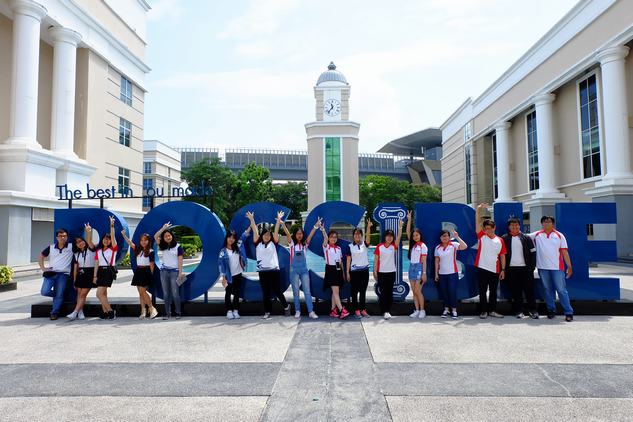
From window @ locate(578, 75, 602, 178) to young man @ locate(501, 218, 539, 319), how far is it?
736 inches

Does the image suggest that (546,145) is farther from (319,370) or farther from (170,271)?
(319,370)

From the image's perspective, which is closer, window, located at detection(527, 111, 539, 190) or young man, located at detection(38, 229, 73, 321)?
young man, located at detection(38, 229, 73, 321)

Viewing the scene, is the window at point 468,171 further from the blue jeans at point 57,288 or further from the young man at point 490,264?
the blue jeans at point 57,288

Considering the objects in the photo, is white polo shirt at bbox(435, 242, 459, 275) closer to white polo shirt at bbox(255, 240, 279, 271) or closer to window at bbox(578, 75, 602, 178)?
white polo shirt at bbox(255, 240, 279, 271)

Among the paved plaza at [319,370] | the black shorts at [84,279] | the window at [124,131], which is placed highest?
the window at [124,131]

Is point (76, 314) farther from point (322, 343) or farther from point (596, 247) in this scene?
point (596, 247)

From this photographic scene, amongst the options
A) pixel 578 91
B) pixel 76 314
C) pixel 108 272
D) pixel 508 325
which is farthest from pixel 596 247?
pixel 578 91

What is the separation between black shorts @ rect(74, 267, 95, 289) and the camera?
7711 millimetres

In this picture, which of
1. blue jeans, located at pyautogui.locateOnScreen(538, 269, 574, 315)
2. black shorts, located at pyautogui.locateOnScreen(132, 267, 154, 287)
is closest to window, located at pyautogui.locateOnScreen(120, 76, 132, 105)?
black shorts, located at pyautogui.locateOnScreen(132, 267, 154, 287)

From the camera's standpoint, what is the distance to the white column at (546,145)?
2606cm

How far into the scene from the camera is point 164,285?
7.83 m

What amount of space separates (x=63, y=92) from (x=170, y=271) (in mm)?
16637

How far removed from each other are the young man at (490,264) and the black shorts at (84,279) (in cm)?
721

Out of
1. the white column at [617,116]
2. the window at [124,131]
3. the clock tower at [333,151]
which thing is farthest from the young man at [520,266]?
the clock tower at [333,151]
